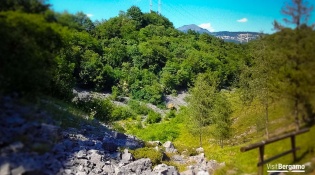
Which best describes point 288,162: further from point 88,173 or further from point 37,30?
point 88,173

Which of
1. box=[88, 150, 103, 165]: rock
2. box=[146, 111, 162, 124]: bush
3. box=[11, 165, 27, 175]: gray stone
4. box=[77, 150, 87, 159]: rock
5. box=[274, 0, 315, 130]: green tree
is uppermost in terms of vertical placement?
box=[274, 0, 315, 130]: green tree

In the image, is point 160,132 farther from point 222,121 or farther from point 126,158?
point 126,158

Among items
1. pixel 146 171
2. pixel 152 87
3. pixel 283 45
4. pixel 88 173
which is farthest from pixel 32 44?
pixel 152 87

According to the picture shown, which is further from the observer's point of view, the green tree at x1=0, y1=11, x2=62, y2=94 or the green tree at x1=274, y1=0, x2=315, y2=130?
the green tree at x1=274, y1=0, x2=315, y2=130

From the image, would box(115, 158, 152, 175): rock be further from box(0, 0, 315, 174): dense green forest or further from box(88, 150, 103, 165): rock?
box(0, 0, 315, 174): dense green forest

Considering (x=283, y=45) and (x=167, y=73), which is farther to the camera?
(x=167, y=73)

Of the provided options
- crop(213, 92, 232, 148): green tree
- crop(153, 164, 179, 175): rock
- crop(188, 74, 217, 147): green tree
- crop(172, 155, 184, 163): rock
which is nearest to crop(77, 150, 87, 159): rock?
crop(153, 164, 179, 175): rock
